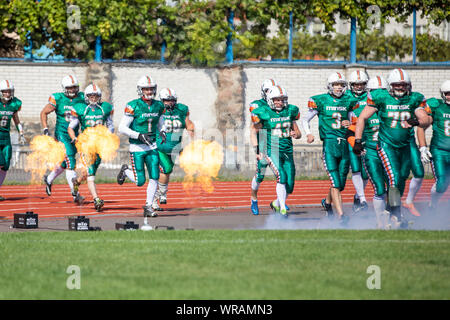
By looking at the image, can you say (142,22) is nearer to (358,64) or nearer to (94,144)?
(358,64)

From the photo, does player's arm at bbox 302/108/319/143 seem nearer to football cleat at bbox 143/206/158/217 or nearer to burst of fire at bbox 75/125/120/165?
football cleat at bbox 143/206/158/217

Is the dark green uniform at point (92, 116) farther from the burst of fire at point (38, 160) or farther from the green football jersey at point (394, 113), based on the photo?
the green football jersey at point (394, 113)

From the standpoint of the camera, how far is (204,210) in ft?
52.3

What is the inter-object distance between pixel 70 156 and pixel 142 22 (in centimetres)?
1249

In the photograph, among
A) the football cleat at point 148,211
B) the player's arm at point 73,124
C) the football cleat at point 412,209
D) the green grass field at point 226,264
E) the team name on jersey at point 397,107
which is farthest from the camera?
the player's arm at point 73,124

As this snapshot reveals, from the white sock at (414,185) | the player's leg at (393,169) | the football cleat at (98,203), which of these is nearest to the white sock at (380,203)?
the player's leg at (393,169)

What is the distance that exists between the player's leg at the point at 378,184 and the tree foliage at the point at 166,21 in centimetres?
1587

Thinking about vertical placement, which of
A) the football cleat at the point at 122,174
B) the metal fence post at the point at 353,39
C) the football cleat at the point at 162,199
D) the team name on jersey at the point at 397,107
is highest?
the metal fence post at the point at 353,39

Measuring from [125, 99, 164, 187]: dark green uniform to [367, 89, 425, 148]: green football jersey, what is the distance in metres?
3.83

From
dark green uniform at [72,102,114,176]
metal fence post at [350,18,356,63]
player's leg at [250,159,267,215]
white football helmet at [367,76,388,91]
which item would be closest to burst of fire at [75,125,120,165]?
dark green uniform at [72,102,114,176]

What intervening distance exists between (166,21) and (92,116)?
1307cm

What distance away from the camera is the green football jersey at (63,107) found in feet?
51.9

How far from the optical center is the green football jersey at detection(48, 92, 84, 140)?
1581cm

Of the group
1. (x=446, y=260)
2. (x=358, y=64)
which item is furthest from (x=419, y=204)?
(x=358, y=64)
